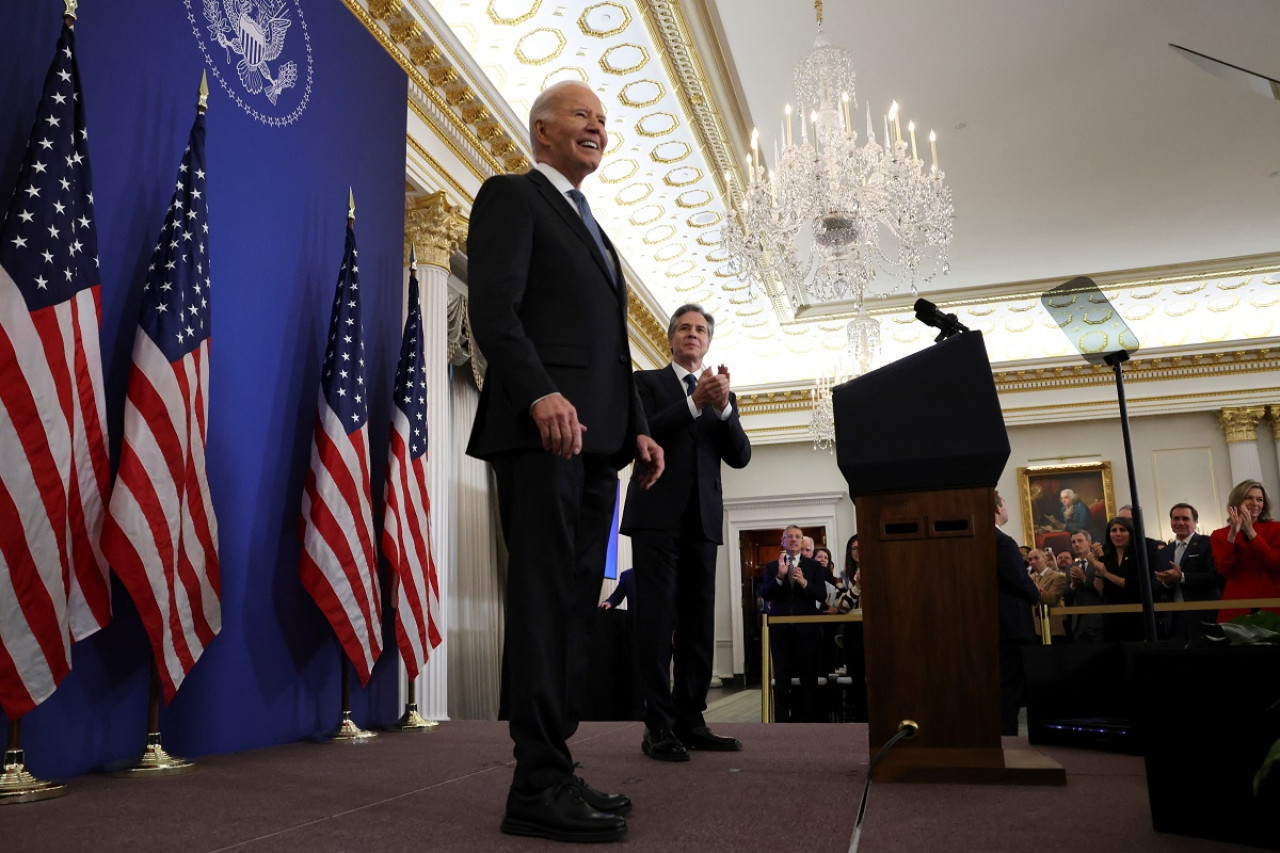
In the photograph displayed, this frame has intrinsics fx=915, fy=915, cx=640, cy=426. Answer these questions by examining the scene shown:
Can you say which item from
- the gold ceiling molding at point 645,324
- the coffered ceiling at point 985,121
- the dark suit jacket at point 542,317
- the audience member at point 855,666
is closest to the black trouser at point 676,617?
the dark suit jacket at point 542,317

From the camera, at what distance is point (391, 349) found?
3.94 metres

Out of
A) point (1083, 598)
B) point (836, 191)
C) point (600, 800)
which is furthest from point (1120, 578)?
point (600, 800)

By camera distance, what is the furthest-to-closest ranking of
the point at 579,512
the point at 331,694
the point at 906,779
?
the point at 331,694 → the point at 906,779 → the point at 579,512

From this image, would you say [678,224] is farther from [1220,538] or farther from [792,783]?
[792,783]

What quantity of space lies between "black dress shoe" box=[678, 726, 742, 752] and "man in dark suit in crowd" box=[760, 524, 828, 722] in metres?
4.61

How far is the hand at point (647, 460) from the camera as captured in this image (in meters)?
2.07

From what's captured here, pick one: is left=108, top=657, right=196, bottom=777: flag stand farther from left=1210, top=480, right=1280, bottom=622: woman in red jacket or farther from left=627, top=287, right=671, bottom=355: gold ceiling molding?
left=627, top=287, right=671, bottom=355: gold ceiling molding

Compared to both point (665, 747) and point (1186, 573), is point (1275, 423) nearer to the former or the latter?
point (1186, 573)

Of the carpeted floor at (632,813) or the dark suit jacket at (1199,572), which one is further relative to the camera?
the dark suit jacket at (1199,572)

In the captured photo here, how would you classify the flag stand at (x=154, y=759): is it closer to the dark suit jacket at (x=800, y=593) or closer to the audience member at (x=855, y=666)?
A: the audience member at (x=855, y=666)

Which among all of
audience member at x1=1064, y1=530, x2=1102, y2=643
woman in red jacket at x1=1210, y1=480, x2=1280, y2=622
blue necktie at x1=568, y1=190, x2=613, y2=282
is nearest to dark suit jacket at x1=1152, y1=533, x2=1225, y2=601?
audience member at x1=1064, y1=530, x2=1102, y2=643

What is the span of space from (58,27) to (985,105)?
711 cm

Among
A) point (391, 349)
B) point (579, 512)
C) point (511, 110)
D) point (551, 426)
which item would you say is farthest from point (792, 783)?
point (511, 110)

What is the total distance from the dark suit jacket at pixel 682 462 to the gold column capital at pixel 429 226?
361cm
